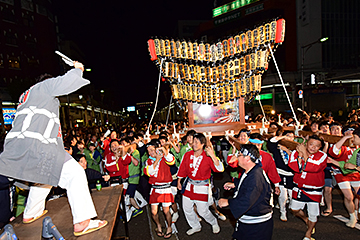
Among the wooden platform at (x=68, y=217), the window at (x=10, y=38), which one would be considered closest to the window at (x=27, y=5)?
the window at (x=10, y=38)

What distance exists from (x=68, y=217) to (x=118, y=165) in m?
2.77

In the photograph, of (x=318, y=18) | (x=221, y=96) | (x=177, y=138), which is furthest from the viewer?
(x=318, y=18)

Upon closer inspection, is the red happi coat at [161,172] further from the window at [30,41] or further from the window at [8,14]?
the window at [30,41]

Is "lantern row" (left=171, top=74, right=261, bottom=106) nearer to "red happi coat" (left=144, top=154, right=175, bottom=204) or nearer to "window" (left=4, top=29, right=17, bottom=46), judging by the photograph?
"red happi coat" (left=144, top=154, right=175, bottom=204)

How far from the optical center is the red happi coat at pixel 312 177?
419cm

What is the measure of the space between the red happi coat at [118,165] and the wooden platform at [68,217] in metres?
1.65

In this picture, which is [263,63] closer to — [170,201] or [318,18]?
[170,201]

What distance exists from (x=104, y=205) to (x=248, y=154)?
7.61ft

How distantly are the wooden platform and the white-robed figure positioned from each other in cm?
14

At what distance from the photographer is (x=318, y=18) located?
2881 cm

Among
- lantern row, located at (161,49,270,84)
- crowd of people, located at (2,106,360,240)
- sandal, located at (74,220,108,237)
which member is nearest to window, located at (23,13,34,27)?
lantern row, located at (161,49,270,84)

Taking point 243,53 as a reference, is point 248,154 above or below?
below

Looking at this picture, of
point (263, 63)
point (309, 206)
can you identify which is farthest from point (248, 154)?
point (263, 63)

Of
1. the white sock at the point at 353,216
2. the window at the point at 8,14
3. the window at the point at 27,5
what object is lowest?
the white sock at the point at 353,216
